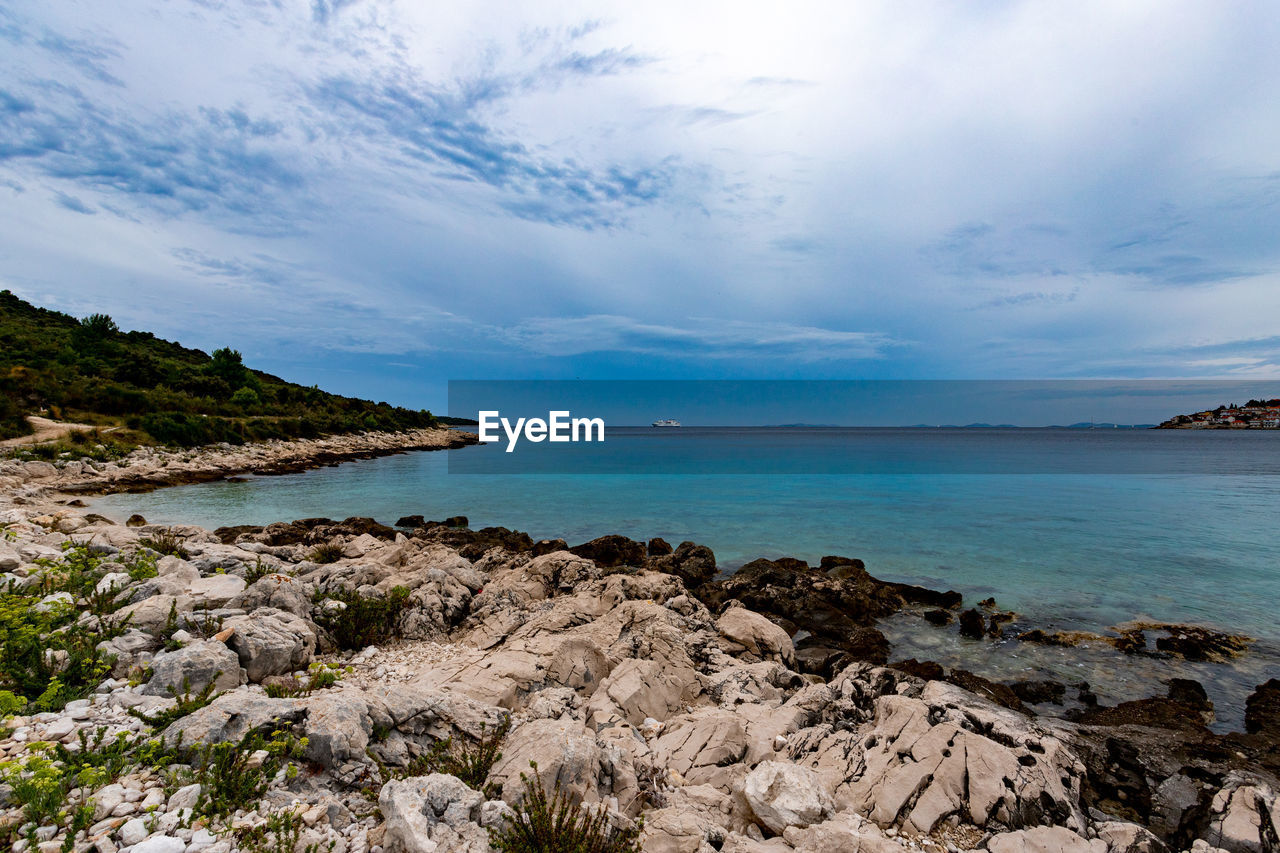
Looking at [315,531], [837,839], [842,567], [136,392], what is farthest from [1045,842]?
[136,392]

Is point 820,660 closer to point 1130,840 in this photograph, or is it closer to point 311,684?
point 1130,840

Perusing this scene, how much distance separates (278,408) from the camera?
229 feet

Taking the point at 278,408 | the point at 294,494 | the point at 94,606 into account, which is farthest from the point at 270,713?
the point at 278,408

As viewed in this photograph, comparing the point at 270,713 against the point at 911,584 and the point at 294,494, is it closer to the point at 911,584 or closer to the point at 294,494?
the point at 911,584

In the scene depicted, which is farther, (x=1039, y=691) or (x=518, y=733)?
(x=1039, y=691)

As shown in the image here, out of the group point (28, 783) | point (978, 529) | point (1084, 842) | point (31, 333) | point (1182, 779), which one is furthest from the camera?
point (31, 333)

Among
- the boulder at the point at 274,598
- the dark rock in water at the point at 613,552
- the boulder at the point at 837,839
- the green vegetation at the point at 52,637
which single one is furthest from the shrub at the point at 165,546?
the boulder at the point at 837,839

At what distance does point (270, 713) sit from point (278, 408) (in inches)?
3047

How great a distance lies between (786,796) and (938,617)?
10544 mm

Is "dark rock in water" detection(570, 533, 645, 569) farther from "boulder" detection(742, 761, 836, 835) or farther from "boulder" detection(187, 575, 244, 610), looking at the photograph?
"boulder" detection(742, 761, 836, 835)

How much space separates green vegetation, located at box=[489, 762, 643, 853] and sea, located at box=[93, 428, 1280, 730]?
952 centimetres

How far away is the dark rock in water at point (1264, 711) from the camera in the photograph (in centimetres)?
853

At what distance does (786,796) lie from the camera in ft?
16.3

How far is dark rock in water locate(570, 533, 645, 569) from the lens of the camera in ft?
60.2
